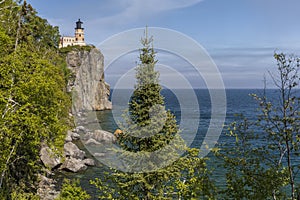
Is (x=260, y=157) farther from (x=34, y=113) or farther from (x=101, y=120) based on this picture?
(x=101, y=120)

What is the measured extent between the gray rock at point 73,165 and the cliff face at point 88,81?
1702 inches

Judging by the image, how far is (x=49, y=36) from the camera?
58562 mm

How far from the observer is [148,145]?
15.9m

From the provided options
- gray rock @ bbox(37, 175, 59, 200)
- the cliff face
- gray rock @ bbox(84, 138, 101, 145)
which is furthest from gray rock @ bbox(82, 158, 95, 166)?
the cliff face

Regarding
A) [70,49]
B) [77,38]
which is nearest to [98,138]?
[70,49]

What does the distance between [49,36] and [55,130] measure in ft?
146

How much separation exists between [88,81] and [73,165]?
5809cm

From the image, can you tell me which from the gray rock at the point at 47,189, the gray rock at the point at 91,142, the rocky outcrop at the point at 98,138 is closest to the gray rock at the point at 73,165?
the gray rock at the point at 47,189

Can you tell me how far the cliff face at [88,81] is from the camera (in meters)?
81.6

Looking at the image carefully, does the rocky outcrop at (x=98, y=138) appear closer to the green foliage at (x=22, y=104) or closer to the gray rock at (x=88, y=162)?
the gray rock at (x=88, y=162)

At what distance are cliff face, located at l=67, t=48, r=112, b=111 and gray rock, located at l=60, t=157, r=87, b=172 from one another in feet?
142

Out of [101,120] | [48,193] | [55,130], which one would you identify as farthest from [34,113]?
[101,120]

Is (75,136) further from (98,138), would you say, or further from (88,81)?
(88,81)

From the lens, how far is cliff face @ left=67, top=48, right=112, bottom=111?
8162cm
